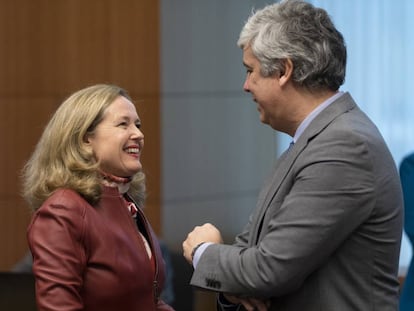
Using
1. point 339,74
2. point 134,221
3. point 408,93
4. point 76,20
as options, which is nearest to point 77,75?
point 76,20

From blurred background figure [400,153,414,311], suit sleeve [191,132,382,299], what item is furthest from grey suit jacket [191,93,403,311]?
blurred background figure [400,153,414,311]

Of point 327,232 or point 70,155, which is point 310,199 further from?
point 70,155

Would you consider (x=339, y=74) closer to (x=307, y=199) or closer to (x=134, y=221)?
(x=307, y=199)

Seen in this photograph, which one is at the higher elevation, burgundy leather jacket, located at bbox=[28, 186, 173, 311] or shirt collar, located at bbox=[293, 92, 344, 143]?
shirt collar, located at bbox=[293, 92, 344, 143]

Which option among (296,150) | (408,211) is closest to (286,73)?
(296,150)

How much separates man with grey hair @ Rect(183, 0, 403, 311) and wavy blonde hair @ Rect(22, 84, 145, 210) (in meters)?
0.35

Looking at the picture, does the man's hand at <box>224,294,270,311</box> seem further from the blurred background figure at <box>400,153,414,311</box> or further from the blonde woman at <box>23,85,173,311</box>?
the blurred background figure at <box>400,153,414,311</box>

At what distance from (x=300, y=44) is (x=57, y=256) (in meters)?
0.81

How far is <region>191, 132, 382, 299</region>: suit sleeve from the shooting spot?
7.63ft

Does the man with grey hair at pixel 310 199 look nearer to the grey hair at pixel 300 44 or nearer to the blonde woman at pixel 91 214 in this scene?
the grey hair at pixel 300 44

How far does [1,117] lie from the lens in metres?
5.75

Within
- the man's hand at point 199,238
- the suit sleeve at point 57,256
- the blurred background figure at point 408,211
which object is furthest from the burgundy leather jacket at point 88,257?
the blurred background figure at point 408,211

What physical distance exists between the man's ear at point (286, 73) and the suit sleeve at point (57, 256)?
2.09ft

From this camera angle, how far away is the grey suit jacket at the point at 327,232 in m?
2.33
